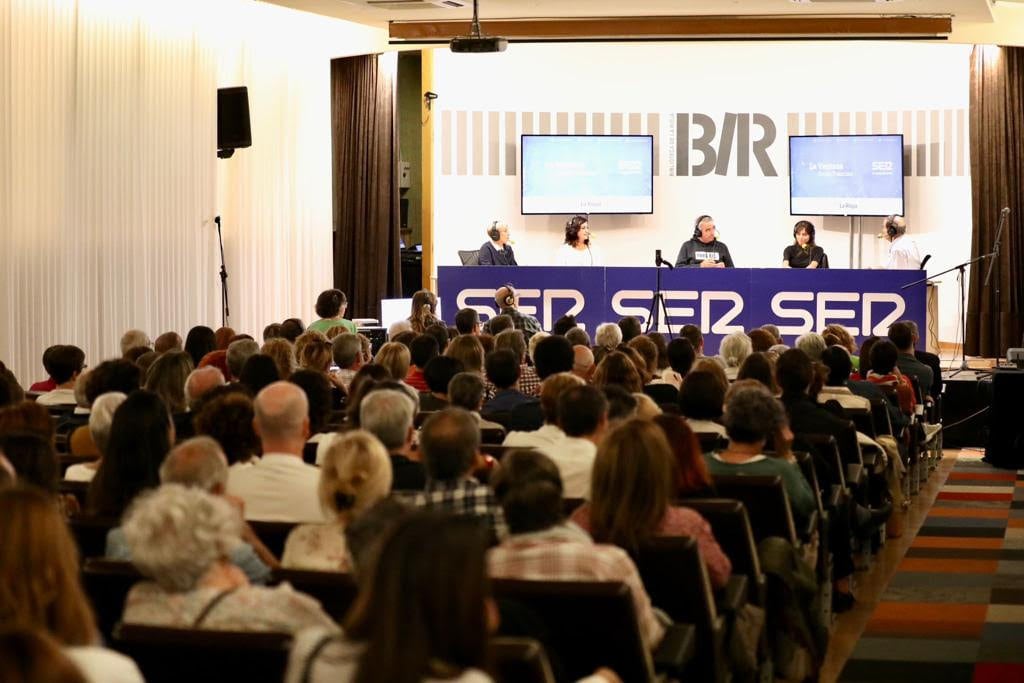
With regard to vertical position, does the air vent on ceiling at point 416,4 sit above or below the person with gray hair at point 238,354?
above

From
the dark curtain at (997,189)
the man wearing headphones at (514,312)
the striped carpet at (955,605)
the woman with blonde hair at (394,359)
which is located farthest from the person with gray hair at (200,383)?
the dark curtain at (997,189)

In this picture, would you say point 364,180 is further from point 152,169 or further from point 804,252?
point 804,252

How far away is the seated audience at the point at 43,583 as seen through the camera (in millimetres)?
2137

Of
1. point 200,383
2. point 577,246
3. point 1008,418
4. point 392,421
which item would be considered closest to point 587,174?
point 577,246

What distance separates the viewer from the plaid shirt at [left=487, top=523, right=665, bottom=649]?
318cm

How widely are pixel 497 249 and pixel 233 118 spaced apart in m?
3.10

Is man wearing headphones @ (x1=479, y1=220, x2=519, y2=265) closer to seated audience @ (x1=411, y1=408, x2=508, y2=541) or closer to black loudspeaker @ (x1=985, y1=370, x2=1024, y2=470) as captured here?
black loudspeaker @ (x1=985, y1=370, x2=1024, y2=470)

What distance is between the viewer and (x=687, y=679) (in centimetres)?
394

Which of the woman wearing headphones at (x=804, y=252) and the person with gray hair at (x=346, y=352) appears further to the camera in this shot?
the woman wearing headphones at (x=804, y=252)

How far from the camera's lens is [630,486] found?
3.71 meters

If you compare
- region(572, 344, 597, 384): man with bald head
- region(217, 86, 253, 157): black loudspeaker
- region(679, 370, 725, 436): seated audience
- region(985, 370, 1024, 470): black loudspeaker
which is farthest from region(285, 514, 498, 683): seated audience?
region(217, 86, 253, 157): black loudspeaker

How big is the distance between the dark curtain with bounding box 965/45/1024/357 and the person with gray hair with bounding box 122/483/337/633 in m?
13.0

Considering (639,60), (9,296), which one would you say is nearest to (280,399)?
(9,296)

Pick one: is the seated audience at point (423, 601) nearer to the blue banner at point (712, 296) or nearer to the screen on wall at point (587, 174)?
the blue banner at point (712, 296)
